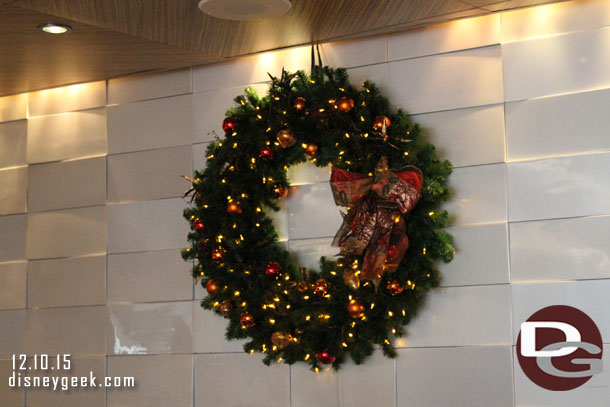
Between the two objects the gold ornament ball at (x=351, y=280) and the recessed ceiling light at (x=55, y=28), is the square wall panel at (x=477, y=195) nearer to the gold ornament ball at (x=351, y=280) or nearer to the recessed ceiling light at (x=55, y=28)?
the gold ornament ball at (x=351, y=280)

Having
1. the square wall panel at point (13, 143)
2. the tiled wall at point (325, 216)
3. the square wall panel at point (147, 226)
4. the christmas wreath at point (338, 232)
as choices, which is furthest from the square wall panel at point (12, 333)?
the christmas wreath at point (338, 232)

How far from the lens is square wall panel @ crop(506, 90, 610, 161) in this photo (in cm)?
354

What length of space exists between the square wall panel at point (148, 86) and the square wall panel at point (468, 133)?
1299 millimetres

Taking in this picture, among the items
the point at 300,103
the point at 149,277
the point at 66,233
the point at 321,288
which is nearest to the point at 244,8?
the point at 300,103

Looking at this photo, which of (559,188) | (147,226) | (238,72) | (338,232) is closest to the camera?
(559,188)

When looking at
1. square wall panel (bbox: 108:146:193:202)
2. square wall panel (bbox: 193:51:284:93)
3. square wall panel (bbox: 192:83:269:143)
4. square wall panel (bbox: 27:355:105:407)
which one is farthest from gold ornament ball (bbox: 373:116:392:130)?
square wall panel (bbox: 27:355:105:407)

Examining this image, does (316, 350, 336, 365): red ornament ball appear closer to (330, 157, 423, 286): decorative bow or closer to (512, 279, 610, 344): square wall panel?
(330, 157, 423, 286): decorative bow

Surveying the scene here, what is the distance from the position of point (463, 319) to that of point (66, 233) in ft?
7.18

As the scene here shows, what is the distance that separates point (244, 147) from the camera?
162 inches

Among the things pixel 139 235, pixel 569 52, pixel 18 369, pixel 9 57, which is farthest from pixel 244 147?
pixel 18 369

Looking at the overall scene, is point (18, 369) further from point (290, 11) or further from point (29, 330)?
point (290, 11)

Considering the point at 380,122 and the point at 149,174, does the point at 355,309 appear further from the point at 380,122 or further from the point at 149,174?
the point at 149,174

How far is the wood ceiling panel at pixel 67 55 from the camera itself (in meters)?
3.74

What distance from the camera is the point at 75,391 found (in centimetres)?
461
